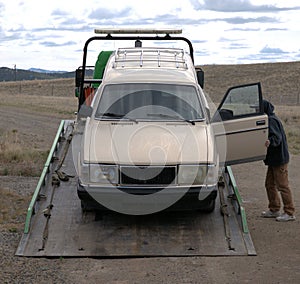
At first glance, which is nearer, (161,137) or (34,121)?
(161,137)

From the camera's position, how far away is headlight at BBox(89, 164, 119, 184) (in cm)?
759

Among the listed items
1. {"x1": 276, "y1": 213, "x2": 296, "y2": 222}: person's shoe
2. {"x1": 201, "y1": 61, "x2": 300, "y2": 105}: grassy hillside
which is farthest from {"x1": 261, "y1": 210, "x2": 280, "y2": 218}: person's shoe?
{"x1": 201, "y1": 61, "x2": 300, "y2": 105}: grassy hillside

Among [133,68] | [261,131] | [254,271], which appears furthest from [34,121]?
[254,271]

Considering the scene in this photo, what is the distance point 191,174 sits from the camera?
25.0ft

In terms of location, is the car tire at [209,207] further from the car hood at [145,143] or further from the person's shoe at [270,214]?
the person's shoe at [270,214]

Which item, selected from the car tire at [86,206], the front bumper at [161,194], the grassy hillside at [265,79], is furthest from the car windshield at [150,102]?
the grassy hillside at [265,79]

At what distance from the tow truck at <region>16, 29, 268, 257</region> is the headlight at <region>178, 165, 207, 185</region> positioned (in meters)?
0.01

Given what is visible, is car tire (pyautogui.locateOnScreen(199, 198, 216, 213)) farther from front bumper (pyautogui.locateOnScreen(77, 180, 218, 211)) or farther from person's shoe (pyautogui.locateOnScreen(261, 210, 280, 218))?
person's shoe (pyautogui.locateOnScreen(261, 210, 280, 218))

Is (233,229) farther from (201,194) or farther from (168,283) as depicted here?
(168,283)

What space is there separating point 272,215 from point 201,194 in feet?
6.22

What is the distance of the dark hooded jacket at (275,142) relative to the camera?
8.63 m

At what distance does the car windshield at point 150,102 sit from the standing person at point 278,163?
942 mm

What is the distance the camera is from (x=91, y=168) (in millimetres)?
7652

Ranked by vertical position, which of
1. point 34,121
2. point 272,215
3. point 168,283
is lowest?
point 34,121
